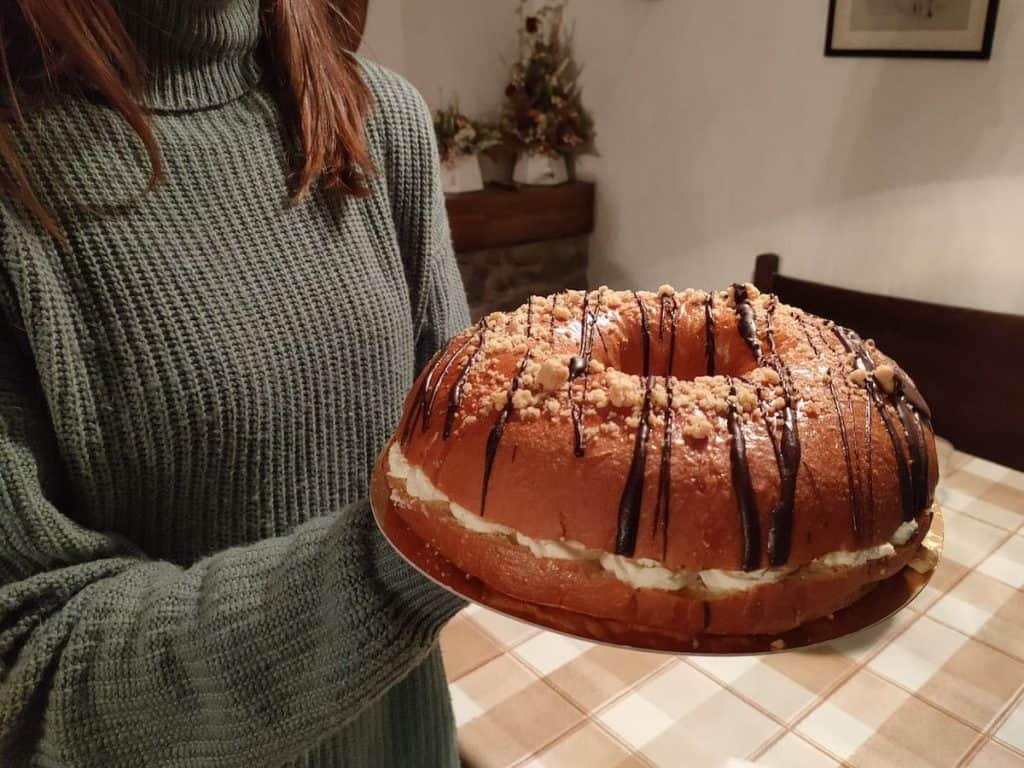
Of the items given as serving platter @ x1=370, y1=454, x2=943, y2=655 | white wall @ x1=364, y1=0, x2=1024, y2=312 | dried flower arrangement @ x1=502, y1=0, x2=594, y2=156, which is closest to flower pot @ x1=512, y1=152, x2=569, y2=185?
dried flower arrangement @ x1=502, y1=0, x2=594, y2=156

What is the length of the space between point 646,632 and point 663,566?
56 millimetres

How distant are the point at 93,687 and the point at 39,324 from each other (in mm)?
325

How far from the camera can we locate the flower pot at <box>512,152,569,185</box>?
2826 millimetres

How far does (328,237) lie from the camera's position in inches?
36.0

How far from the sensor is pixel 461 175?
2658 mm

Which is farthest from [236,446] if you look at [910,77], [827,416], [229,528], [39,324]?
[910,77]

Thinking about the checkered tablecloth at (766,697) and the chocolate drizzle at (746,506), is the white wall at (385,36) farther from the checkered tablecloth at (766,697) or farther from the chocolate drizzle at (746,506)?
the chocolate drizzle at (746,506)

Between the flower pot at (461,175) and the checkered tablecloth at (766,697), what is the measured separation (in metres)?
1.69

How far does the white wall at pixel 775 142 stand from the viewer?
6.37ft

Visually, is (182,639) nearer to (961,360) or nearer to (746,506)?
(746,506)

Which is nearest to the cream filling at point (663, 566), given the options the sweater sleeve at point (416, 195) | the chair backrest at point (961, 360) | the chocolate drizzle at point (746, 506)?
the chocolate drizzle at point (746, 506)

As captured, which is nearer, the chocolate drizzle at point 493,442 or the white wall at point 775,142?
the chocolate drizzle at point 493,442

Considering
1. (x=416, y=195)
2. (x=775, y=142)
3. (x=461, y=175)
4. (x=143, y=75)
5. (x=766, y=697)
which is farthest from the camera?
(x=461, y=175)

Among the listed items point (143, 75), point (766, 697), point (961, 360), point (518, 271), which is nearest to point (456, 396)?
point (143, 75)
